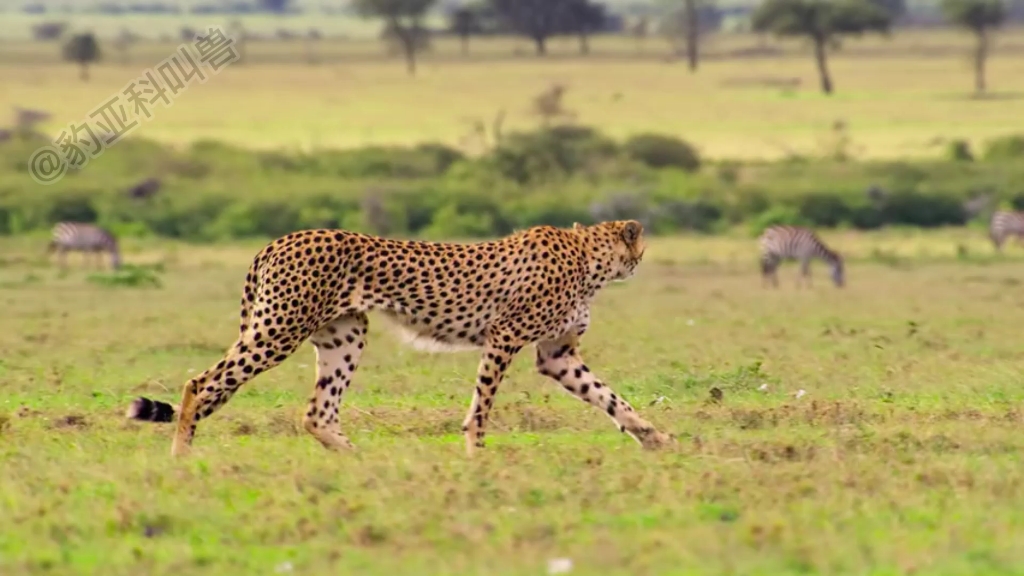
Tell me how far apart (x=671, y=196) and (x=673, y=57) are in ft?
145

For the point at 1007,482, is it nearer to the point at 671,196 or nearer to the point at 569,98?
the point at 671,196

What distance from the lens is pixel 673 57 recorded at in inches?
2881

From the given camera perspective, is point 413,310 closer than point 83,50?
Yes

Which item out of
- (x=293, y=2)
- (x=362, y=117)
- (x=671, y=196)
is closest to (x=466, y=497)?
(x=671, y=196)

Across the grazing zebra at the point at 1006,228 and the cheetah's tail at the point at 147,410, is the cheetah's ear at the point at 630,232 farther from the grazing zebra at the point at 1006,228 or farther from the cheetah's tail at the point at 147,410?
the grazing zebra at the point at 1006,228

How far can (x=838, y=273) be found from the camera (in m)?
22.3

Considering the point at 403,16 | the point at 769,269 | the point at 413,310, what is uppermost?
the point at 413,310

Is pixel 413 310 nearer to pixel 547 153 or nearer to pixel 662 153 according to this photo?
pixel 547 153

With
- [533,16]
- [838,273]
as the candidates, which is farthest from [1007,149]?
[533,16]

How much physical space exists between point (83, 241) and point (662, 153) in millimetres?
14730

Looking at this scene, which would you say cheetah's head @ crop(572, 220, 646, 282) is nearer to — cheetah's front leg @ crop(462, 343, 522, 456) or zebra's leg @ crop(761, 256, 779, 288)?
cheetah's front leg @ crop(462, 343, 522, 456)

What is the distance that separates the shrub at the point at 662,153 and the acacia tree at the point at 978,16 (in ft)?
69.9

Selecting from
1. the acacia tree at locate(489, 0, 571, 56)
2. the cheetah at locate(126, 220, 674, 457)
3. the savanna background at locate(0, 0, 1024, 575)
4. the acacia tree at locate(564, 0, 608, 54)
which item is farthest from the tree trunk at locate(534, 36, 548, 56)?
the cheetah at locate(126, 220, 674, 457)

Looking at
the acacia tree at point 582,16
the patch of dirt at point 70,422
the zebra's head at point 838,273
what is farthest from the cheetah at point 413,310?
the acacia tree at point 582,16
